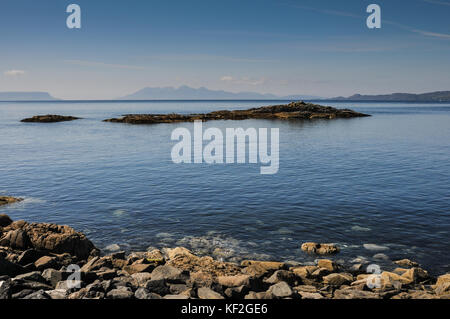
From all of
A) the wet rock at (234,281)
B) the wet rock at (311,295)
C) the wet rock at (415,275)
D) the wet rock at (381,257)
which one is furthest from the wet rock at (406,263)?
the wet rock at (234,281)

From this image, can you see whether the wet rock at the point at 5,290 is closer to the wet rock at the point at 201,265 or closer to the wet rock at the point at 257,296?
the wet rock at the point at 201,265

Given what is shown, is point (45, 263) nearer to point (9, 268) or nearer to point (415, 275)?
point (9, 268)

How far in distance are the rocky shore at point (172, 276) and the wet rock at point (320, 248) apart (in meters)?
0.06

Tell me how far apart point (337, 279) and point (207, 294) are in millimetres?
6747

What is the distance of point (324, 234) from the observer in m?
23.0

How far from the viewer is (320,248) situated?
67.2ft

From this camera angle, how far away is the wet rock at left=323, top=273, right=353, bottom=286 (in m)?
16.6

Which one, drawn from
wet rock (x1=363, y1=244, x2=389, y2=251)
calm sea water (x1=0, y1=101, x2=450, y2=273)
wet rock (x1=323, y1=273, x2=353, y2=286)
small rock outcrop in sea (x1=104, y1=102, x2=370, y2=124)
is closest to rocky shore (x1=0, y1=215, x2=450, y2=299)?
wet rock (x1=323, y1=273, x2=353, y2=286)

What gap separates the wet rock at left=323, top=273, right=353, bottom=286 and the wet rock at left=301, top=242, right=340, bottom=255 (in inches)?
131

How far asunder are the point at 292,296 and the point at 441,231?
48.1ft

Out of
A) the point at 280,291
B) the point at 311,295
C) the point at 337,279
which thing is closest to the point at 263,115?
the point at 337,279
